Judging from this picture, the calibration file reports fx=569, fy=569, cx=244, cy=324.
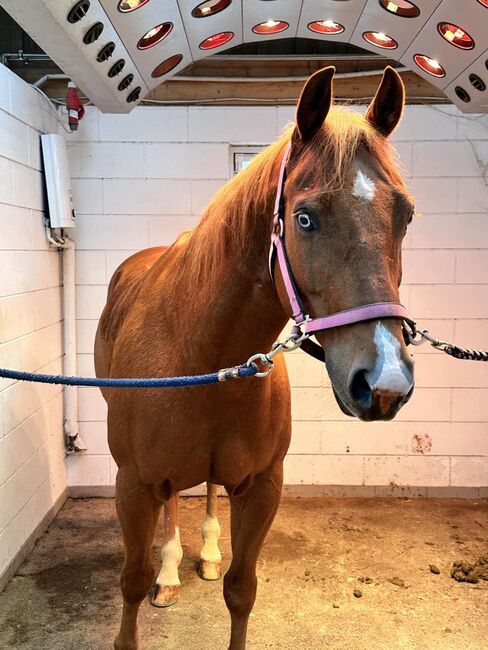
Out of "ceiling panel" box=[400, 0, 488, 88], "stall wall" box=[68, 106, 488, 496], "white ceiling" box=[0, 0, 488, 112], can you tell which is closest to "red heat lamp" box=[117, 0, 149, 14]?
"white ceiling" box=[0, 0, 488, 112]

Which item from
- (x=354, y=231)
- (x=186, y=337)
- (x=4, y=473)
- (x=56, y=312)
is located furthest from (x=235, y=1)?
(x=4, y=473)

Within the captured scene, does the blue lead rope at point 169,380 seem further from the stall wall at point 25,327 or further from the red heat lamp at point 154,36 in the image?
the red heat lamp at point 154,36

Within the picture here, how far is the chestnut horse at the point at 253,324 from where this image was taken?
0.97 meters

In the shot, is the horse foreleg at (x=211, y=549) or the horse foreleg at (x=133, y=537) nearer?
the horse foreleg at (x=133, y=537)

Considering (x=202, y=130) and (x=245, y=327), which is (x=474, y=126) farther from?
(x=245, y=327)

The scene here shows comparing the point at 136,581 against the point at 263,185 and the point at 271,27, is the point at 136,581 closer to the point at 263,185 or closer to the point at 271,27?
the point at 263,185

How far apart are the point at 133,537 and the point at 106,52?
160cm

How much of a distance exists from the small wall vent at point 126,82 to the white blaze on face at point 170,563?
6.02ft

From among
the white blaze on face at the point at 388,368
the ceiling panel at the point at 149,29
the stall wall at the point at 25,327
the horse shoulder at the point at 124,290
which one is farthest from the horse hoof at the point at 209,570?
the ceiling panel at the point at 149,29

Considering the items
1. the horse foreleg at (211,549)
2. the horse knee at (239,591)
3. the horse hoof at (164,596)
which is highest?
the horse knee at (239,591)

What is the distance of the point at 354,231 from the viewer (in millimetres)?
975

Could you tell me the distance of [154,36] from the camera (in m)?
2.06

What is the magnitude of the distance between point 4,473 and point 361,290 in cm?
192

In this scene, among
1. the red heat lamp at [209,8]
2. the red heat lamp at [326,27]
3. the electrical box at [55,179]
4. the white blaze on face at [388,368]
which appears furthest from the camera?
the electrical box at [55,179]
